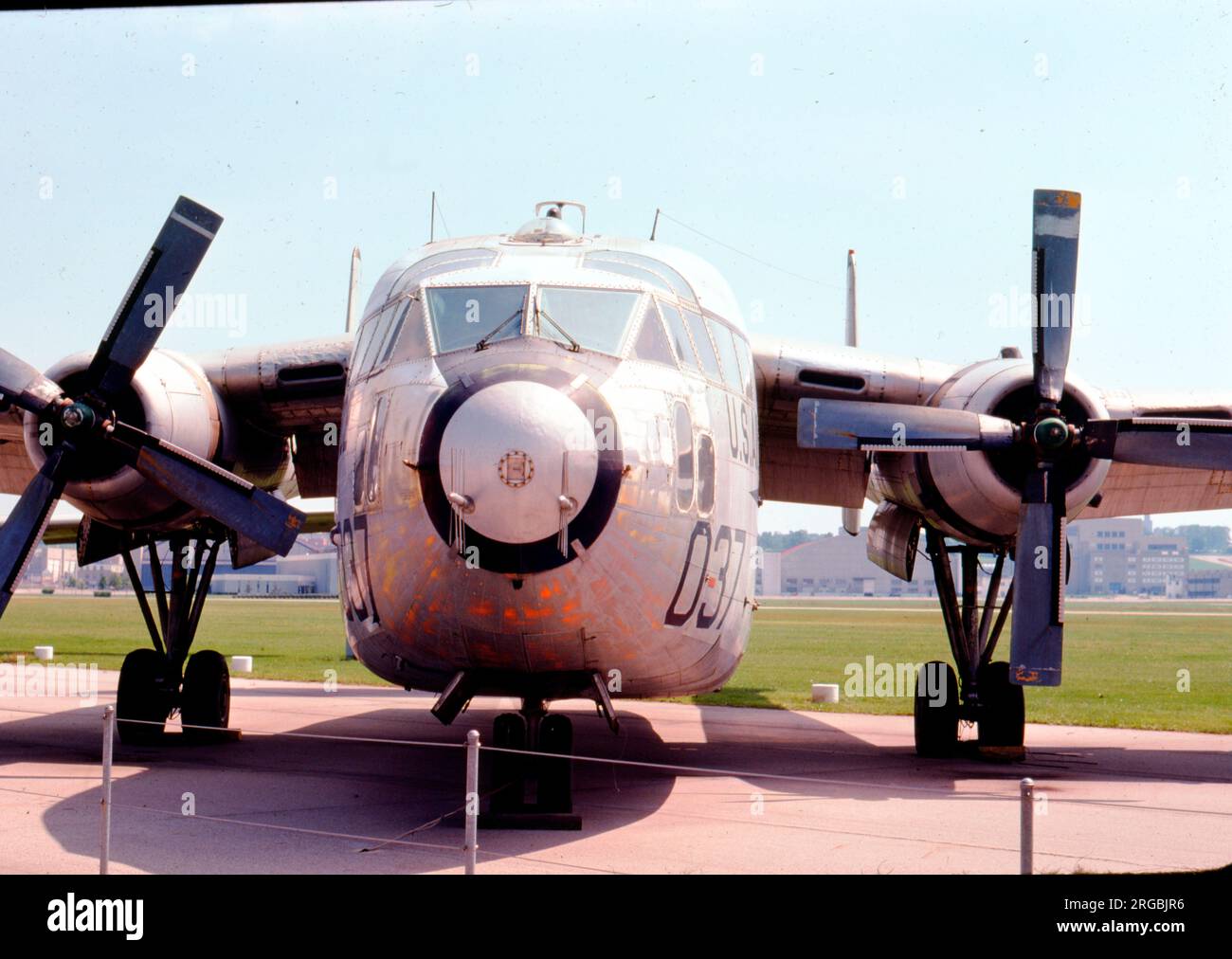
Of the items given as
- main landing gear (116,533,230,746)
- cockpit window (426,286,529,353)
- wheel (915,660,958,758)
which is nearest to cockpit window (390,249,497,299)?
cockpit window (426,286,529,353)

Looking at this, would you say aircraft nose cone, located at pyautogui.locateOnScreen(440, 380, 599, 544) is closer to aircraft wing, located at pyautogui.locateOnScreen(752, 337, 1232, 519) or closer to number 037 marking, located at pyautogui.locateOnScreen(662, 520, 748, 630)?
number 037 marking, located at pyautogui.locateOnScreen(662, 520, 748, 630)

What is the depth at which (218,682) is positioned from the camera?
1525 centimetres

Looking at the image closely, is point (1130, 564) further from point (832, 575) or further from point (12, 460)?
point (12, 460)

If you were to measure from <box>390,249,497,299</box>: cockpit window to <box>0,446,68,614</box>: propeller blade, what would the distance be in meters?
4.22

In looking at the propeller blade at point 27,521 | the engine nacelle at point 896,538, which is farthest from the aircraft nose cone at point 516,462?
the engine nacelle at point 896,538

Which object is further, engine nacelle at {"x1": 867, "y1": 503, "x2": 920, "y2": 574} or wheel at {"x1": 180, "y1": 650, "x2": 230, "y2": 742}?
engine nacelle at {"x1": 867, "y1": 503, "x2": 920, "y2": 574}

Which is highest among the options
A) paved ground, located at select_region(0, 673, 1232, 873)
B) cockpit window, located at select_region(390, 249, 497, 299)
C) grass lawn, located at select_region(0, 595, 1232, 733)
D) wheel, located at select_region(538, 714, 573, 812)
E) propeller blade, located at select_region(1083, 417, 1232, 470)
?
cockpit window, located at select_region(390, 249, 497, 299)

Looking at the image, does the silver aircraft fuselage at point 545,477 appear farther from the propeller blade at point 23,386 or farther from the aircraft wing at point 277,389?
the aircraft wing at point 277,389

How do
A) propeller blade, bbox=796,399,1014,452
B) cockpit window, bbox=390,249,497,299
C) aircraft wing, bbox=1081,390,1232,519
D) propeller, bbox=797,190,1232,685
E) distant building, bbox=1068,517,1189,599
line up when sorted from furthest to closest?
distant building, bbox=1068,517,1189,599, aircraft wing, bbox=1081,390,1232,519, propeller blade, bbox=796,399,1014,452, propeller, bbox=797,190,1232,685, cockpit window, bbox=390,249,497,299

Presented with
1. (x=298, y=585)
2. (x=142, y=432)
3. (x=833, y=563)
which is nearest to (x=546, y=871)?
(x=142, y=432)

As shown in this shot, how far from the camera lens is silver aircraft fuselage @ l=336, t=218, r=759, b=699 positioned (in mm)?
7598
